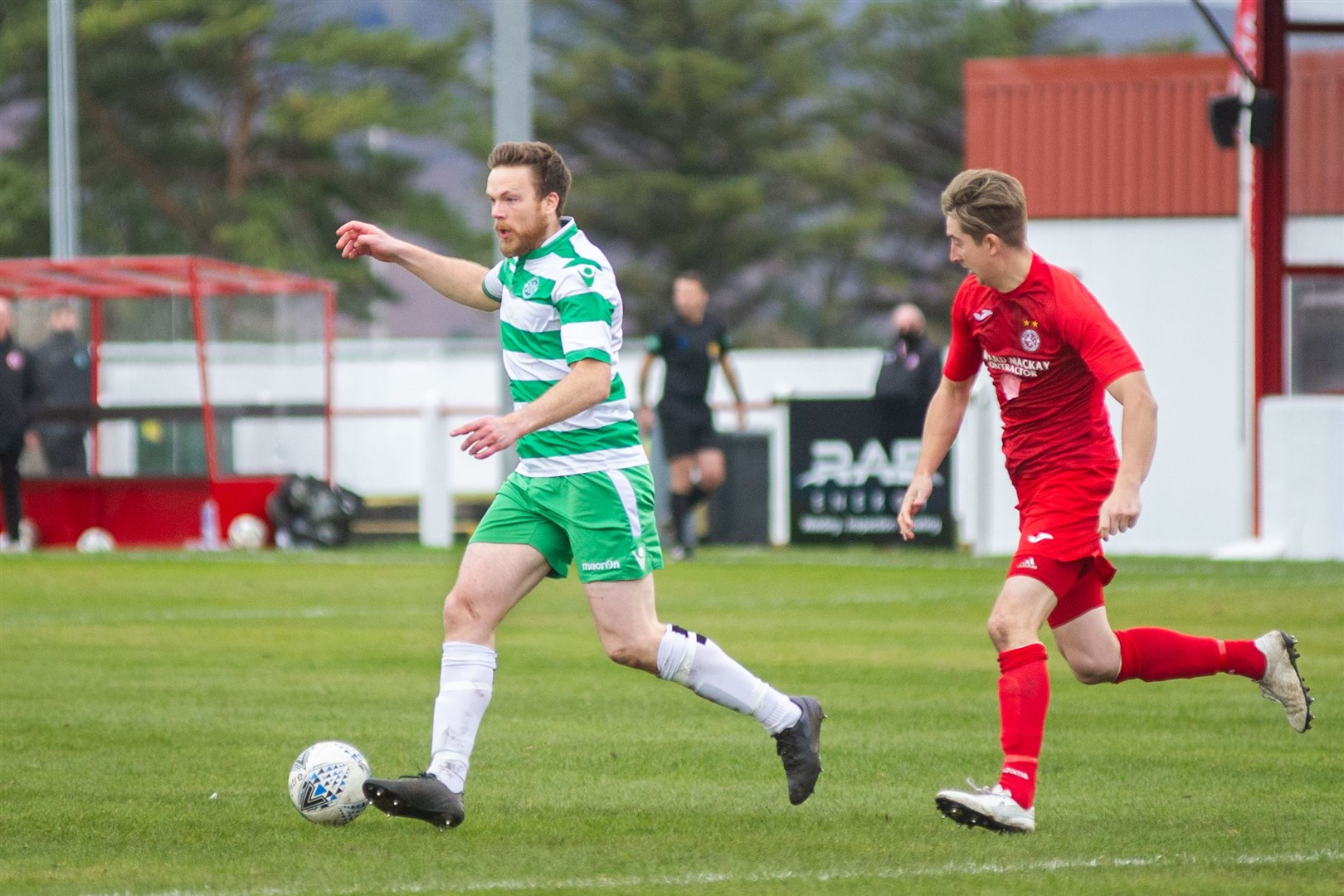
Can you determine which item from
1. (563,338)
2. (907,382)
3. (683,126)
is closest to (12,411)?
(907,382)

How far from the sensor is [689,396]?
18.5 m

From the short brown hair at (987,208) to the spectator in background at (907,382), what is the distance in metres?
13.4

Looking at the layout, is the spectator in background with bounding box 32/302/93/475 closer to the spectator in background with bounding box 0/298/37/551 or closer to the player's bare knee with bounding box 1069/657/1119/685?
the spectator in background with bounding box 0/298/37/551

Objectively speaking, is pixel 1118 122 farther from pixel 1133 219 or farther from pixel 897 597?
pixel 897 597

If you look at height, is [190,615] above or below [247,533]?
below

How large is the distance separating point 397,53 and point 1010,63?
4386 centimetres

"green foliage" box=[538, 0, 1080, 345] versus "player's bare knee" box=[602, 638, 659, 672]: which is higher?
"green foliage" box=[538, 0, 1080, 345]

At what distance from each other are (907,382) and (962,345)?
13197 millimetres

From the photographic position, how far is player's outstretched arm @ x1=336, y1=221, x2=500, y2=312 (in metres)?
6.98

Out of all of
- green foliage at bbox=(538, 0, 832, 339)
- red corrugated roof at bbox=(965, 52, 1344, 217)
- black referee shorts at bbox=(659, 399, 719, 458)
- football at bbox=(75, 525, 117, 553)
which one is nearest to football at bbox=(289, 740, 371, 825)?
black referee shorts at bbox=(659, 399, 719, 458)

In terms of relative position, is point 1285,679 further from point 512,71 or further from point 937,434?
point 512,71

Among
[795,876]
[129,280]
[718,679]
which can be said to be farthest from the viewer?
[129,280]

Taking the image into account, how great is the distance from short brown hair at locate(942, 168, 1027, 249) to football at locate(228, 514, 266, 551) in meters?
15.5

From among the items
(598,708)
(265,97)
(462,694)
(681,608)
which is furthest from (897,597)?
(265,97)
